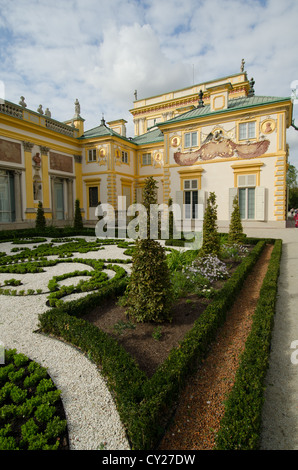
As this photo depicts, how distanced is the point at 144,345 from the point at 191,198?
16.4m

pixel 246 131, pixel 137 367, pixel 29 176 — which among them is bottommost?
pixel 137 367

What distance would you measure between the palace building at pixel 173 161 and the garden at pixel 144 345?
1154 cm

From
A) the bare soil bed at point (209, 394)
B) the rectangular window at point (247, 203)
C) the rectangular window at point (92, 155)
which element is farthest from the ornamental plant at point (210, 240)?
the rectangular window at point (92, 155)

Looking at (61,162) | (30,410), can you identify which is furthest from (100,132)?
(30,410)

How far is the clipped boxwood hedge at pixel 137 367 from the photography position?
6.72ft

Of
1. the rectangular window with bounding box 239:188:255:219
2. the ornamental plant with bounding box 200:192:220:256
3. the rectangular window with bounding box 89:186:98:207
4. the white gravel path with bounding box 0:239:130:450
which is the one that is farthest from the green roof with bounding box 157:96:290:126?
the white gravel path with bounding box 0:239:130:450

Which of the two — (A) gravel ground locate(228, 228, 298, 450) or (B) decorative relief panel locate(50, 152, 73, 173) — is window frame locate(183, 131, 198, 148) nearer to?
(B) decorative relief panel locate(50, 152, 73, 173)

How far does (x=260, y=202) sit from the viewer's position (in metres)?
16.2

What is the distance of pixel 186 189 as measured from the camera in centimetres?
1894

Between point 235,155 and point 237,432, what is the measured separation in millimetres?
17488

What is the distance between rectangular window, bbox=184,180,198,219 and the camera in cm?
1866

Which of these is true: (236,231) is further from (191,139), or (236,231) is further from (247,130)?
(191,139)
